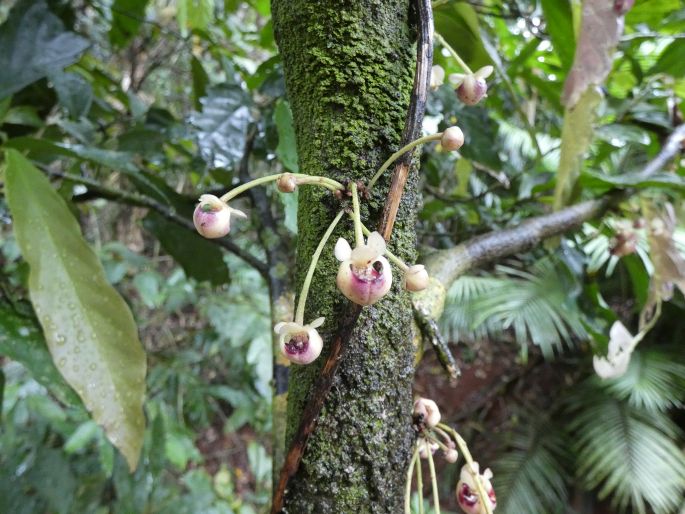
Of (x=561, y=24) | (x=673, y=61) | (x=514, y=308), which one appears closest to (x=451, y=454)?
(x=561, y=24)

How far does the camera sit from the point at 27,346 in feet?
1.69

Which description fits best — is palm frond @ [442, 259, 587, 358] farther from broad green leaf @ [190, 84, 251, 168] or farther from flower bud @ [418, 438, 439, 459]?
flower bud @ [418, 438, 439, 459]

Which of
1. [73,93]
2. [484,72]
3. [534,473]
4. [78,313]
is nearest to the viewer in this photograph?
[484,72]

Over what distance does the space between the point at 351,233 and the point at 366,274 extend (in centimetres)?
6

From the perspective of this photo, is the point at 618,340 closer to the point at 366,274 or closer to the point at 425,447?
the point at 425,447

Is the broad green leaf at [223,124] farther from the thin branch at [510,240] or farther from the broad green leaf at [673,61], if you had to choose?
the broad green leaf at [673,61]

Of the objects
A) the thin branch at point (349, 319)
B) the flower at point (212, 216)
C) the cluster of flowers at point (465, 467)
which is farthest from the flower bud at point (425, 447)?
the flower at point (212, 216)

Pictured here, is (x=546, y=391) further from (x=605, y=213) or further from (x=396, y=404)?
(x=396, y=404)

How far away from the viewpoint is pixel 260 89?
668mm

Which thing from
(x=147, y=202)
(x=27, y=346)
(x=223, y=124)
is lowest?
(x=27, y=346)

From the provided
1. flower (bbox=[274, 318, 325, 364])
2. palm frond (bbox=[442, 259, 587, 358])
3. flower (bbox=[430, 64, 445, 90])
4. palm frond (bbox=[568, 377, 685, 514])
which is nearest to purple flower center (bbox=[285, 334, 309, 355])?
flower (bbox=[274, 318, 325, 364])

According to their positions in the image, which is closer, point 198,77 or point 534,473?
point 198,77

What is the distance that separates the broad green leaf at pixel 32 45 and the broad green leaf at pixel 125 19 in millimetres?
160

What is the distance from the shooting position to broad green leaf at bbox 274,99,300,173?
0.48 m
